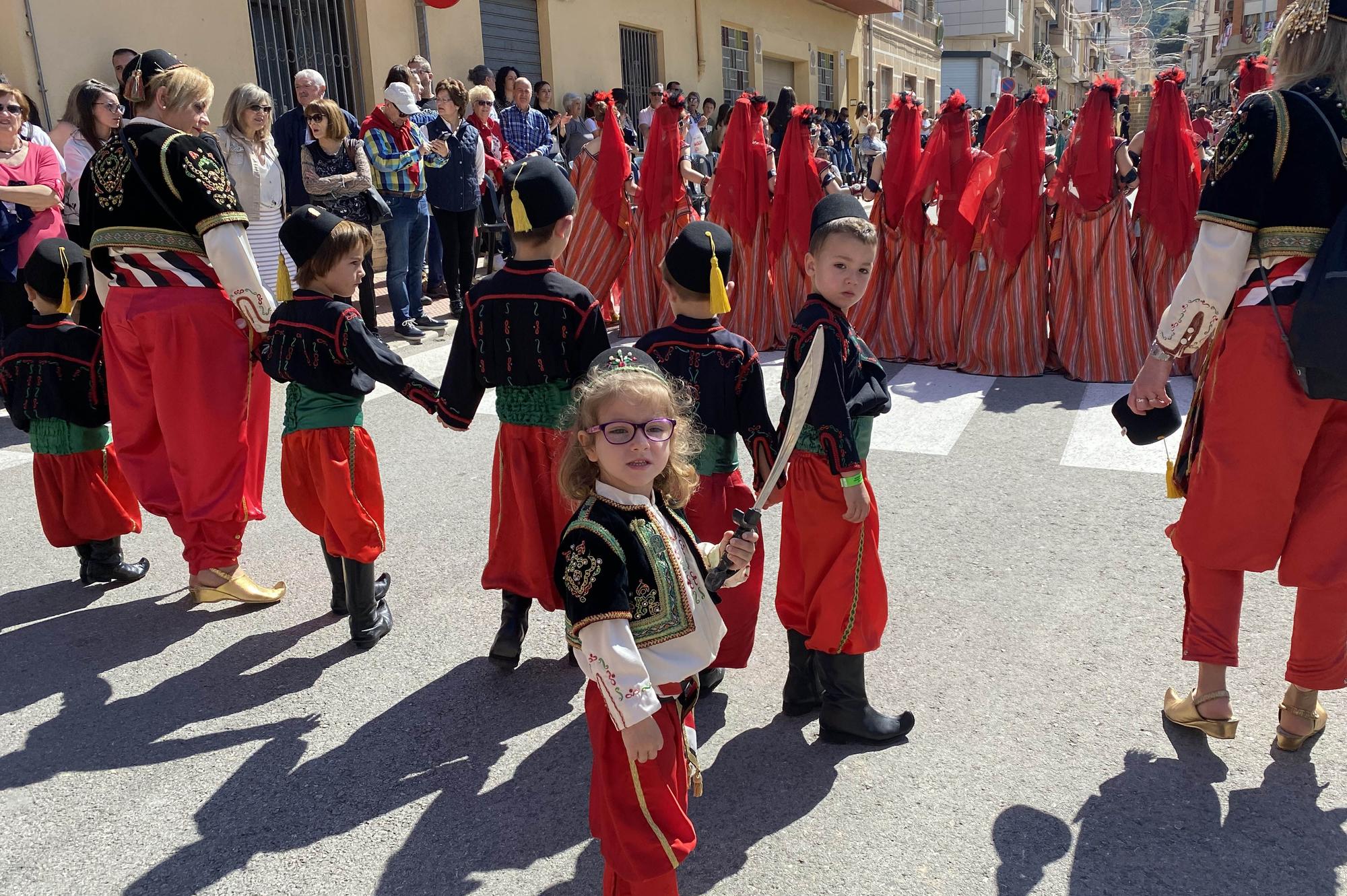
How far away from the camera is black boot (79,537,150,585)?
4.04 metres

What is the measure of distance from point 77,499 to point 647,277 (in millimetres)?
5213

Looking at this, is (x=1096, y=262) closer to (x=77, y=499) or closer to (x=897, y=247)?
(x=897, y=247)

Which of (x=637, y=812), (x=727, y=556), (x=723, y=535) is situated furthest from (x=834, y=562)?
(x=637, y=812)

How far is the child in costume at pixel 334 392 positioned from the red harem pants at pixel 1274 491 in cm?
220

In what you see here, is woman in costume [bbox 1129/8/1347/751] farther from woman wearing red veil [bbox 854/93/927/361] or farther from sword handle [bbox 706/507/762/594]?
woman wearing red veil [bbox 854/93/927/361]

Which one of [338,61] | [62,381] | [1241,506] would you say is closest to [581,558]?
[1241,506]

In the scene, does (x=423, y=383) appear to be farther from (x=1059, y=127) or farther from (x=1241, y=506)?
(x=1059, y=127)

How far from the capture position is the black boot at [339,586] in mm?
3729

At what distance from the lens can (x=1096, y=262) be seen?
6.89 m

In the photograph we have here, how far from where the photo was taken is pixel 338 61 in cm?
1198

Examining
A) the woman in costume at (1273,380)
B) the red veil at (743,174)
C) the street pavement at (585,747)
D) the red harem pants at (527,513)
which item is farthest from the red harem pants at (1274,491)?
the red veil at (743,174)

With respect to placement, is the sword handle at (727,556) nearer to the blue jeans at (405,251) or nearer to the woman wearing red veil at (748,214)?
the woman wearing red veil at (748,214)

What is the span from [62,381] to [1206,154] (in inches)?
354

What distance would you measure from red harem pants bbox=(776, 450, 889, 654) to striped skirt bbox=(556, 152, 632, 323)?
5.54m
